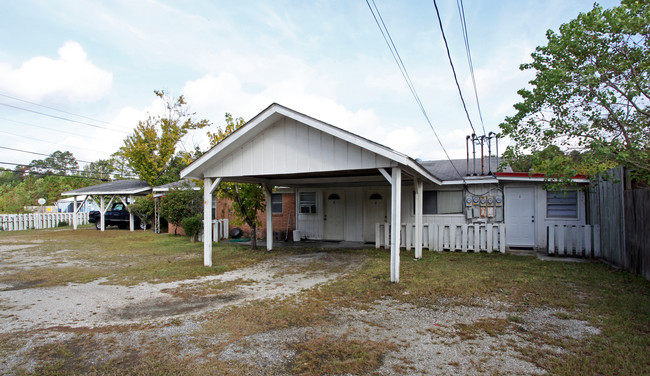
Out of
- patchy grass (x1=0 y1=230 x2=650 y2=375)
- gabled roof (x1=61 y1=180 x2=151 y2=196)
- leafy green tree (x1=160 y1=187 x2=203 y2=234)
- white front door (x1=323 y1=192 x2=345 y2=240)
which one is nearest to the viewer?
patchy grass (x1=0 y1=230 x2=650 y2=375)

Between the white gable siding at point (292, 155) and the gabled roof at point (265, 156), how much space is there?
0.07 feet

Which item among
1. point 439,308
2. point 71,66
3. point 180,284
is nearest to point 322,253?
point 180,284

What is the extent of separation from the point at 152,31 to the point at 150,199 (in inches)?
415

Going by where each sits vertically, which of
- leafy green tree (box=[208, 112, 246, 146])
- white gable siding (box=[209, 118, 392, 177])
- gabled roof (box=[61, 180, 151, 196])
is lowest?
gabled roof (box=[61, 180, 151, 196])

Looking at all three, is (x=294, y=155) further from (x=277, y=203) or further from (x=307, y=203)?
→ (x=277, y=203)

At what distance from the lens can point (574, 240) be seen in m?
9.88

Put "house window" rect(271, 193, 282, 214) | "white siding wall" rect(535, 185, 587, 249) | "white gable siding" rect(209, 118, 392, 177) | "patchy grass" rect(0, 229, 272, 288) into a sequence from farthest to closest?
"house window" rect(271, 193, 282, 214) < "white siding wall" rect(535, 185, 587, 249) < "patchy grass" rect(0, 229, 272, 288) < "white gable siding" rect(209, 118, 392, 177)

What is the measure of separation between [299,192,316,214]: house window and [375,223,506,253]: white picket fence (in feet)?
14.3

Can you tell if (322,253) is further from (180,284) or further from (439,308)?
(439,308)

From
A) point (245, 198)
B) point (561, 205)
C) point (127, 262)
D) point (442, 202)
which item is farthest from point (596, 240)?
point (127, 262)

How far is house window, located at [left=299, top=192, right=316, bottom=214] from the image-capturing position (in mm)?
14703

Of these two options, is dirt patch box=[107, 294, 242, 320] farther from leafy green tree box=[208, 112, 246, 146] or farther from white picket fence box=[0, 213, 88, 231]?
white picket fence box=[0, 213, 88, 231]

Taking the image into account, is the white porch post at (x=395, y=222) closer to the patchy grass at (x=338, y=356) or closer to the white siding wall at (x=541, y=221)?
the patchy grass at (x=338, y=356)

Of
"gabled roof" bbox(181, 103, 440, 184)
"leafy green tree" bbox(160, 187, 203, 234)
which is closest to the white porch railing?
"leafy green tree" bbox(160, 187, 203, 234)
